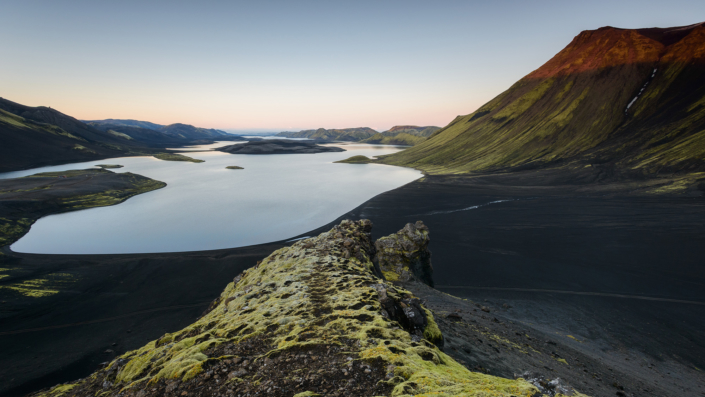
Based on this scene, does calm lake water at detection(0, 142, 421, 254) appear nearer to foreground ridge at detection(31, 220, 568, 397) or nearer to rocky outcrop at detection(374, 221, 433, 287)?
rocky outcrop at detection(374, 221, 433, 287)

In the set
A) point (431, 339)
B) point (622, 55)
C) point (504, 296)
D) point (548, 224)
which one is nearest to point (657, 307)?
point (504, 296)

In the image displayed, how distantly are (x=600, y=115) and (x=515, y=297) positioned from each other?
134 meters

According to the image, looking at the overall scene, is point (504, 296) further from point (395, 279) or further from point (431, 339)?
point (431, 339)

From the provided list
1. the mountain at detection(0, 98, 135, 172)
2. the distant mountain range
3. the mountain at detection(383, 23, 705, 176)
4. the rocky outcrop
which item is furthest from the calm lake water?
the mountain at detection(0, 98, 135, 172)

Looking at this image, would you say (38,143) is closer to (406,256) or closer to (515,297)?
(406,256)

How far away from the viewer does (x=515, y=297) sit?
85.3 feet

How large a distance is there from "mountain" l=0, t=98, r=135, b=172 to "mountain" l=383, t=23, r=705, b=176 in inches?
7008

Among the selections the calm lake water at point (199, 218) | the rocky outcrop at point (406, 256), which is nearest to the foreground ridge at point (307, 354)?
the rocky outcrop at point (406, 256)

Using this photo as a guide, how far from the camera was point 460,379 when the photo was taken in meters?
6.30

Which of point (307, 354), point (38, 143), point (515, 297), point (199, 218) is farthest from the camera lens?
point (38, 143)

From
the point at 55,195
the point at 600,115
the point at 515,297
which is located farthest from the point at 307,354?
the point at 600,115

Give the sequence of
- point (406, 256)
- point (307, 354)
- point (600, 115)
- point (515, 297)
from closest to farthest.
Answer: point (307, 354) < point (406, 256) < point (515, 297) < point (600, 115)

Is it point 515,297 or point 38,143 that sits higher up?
point 38,143

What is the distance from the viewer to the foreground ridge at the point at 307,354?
6090mm
